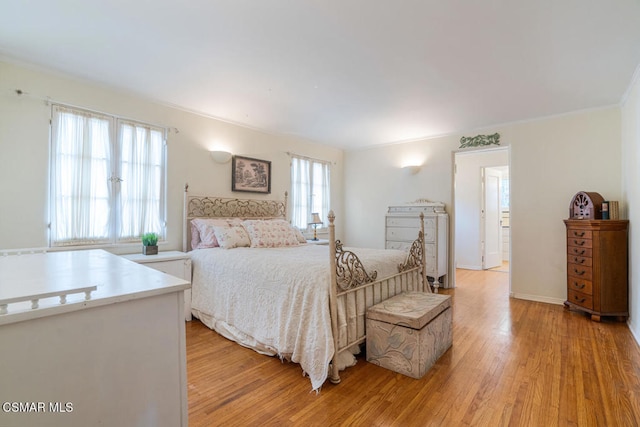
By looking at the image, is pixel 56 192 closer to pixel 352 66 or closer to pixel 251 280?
pixel 251 280

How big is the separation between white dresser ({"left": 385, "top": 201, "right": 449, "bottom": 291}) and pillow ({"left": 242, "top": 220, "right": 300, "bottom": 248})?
184 centimetres

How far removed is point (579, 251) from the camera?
3449mm

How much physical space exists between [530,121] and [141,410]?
5.07 meters

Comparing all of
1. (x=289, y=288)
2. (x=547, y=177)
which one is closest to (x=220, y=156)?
(x=289, y=288)

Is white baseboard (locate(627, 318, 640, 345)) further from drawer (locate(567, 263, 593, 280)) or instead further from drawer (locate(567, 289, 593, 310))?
drawer (locate(567, 263, 593, 280))

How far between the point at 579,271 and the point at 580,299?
1.06 ft

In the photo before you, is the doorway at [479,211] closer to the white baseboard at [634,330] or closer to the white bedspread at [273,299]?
the white baseboard at [634,330]

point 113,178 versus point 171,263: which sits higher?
point 113,178

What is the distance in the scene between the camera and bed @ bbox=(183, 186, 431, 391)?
2.12 metres

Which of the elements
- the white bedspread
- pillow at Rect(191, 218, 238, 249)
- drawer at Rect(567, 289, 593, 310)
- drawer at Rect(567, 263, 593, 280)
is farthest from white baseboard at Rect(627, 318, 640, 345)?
pillow at Rect(191, 218, 238, 249)

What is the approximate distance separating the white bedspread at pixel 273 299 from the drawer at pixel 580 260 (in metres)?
2.19

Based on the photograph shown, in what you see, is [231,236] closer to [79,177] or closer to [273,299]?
[273,299]

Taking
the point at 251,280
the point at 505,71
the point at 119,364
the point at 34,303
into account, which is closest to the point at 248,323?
the point at 251,280

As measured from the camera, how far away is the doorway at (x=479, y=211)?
20.9 feet
